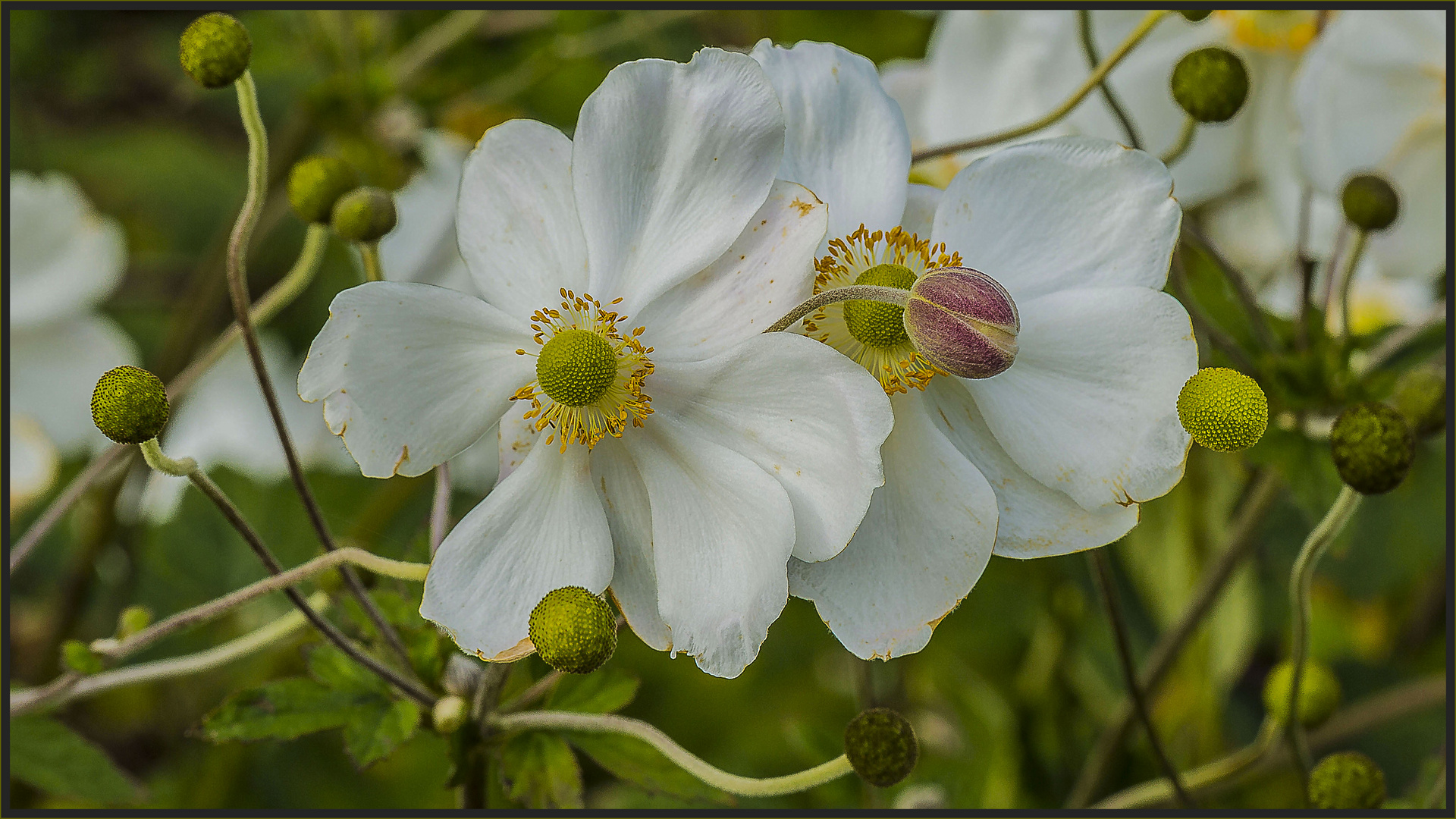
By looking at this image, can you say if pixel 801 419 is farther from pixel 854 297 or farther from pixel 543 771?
pixel 543 771

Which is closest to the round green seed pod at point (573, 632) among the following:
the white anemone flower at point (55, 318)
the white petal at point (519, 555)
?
the white petal at point (519, 555)

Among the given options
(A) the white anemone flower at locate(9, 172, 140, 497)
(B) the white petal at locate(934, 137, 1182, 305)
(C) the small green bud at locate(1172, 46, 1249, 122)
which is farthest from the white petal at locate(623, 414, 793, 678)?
(A) the white anemone flower at locate(9, 172, 140, 497)

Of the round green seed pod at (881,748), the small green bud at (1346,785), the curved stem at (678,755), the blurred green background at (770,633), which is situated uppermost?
the round green seed pod at (881,748)

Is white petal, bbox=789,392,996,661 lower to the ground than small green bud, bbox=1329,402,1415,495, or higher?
lower

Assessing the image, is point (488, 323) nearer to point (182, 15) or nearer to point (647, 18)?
point (647, 18)

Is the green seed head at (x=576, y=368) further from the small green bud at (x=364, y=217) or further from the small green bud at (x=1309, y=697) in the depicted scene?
the small green bud at (x=1309, y=697)

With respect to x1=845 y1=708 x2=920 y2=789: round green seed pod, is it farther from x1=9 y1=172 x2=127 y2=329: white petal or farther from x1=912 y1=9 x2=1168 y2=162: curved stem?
x1=9 y1=172 x2=127 y2=329: white petal

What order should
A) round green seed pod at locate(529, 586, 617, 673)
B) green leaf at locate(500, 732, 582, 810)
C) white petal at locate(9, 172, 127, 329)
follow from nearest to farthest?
1. round green seed pod at locate(529, 586, 617, 673)
2. green leaf at locate(500, 732, 582, 810)
3. white petal at locate(9, 172, 127, 329)
